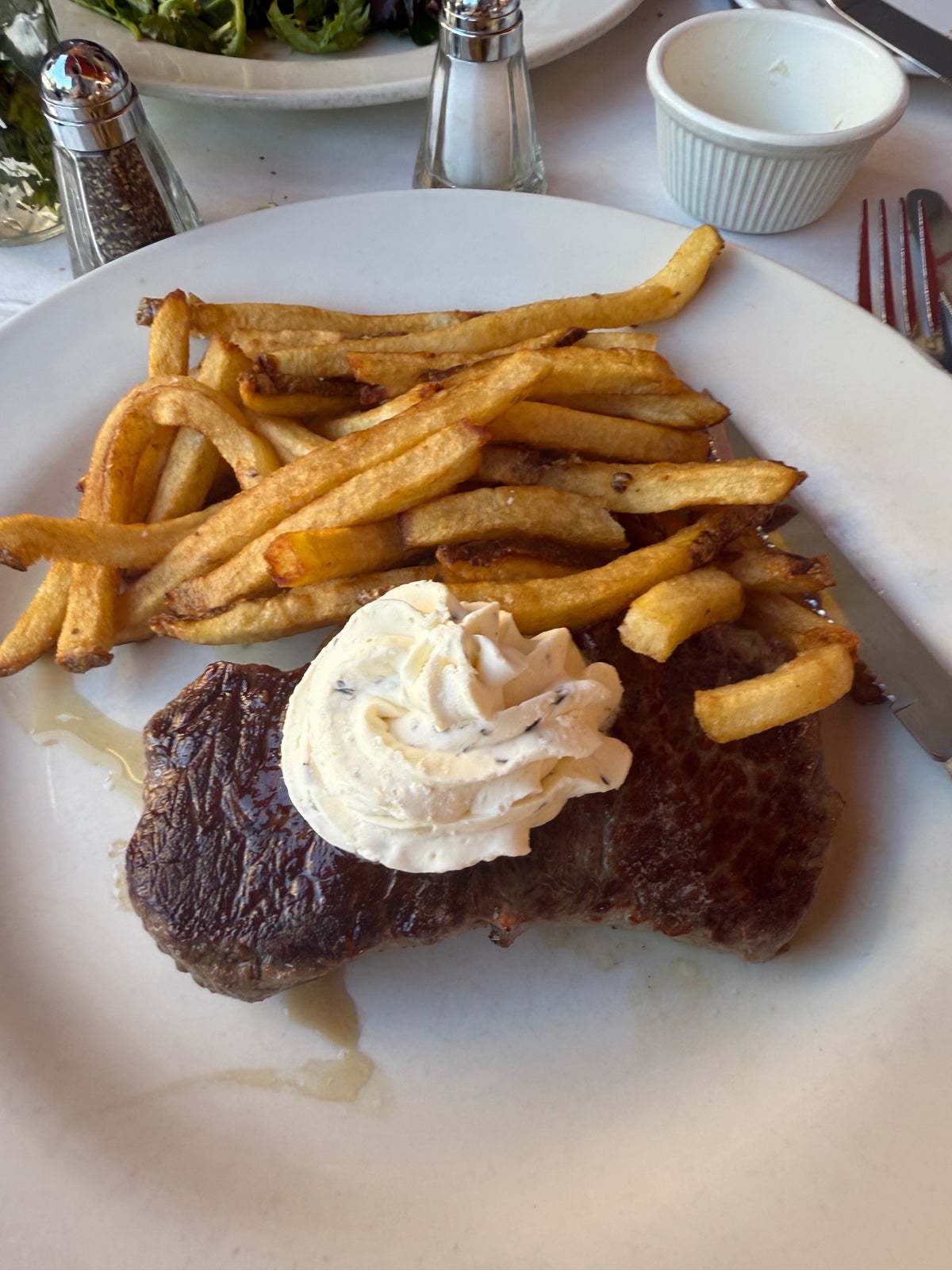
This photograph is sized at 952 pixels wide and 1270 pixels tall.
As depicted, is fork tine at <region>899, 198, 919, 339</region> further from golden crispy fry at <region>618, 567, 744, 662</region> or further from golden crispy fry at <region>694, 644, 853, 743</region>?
golden crispy fry at <region>694, 644, 853, 743</region>

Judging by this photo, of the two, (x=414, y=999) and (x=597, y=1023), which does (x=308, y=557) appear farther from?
(x=597, y=1023)

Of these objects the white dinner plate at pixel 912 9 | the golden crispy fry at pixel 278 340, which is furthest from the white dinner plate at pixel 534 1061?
the white dinner plate at pixel 912 9

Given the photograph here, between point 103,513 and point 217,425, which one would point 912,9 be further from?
point 103,513

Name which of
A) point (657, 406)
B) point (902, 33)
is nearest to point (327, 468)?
point (657, 406)

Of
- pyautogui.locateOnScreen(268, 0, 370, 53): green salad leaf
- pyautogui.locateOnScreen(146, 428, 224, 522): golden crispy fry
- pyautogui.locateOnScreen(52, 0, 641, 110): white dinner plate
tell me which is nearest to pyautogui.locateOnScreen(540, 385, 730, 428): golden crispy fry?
pyautogui.locateOnScreen(146, 428, 224, 522): golden crispy fry

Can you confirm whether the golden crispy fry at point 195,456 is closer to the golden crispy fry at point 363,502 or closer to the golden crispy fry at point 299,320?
the golden crispy fry at point 299,320

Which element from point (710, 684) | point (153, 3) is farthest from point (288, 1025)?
point (153, 3)
